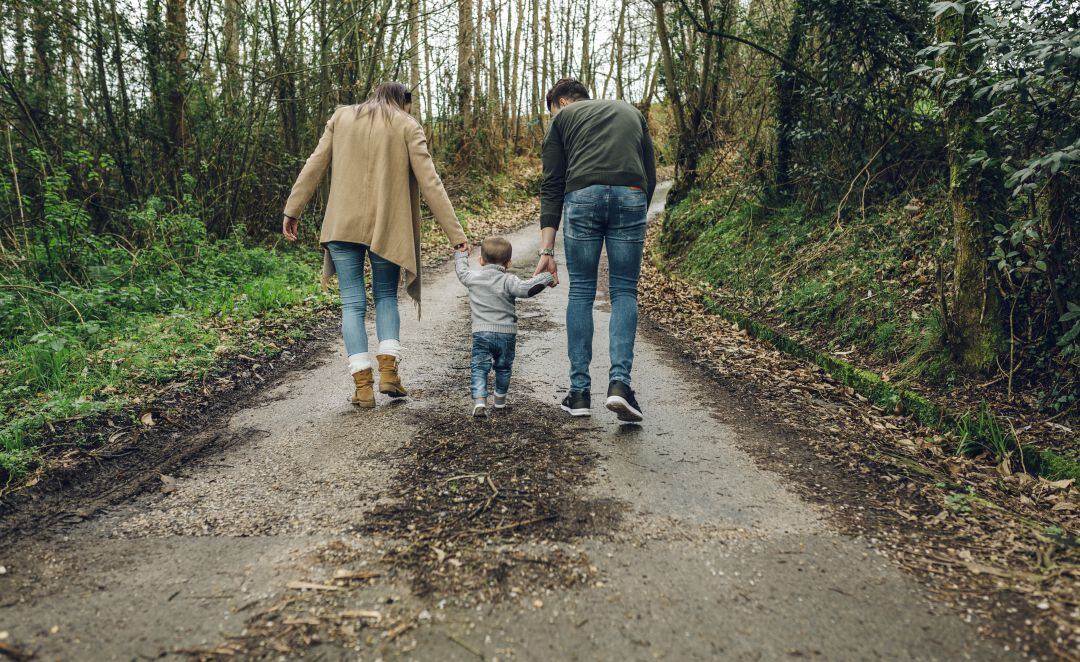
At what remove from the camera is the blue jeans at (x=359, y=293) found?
4762 millimetres

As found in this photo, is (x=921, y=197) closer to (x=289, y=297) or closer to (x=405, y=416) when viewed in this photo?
(x=405, y=416)

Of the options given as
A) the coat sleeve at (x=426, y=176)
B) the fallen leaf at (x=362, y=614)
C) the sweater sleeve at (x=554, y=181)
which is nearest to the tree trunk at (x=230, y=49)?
the coat sleeve at (x=426, y=176)

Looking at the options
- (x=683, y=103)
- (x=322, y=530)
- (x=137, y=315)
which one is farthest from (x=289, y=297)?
(x=683, y=103)

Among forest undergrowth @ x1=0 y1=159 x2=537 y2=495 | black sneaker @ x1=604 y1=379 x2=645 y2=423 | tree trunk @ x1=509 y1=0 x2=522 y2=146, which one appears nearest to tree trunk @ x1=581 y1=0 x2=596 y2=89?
tree trunk @ x1=509 y1=0 x2=522 y2=146

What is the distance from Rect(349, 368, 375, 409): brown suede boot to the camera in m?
4.66

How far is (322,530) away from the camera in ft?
9.48

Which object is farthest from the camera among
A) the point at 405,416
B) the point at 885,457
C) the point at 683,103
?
the point at 683,103

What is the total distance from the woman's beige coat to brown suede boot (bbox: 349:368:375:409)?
0.82 metres

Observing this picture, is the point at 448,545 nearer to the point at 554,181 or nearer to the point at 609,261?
the point at 609,261

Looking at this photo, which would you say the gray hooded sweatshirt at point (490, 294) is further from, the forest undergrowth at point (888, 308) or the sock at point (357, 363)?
the forest undergrowth at point (888, 308)

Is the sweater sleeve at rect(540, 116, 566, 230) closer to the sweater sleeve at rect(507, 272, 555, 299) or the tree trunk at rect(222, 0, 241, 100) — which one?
the sweater sleeve at rect(507, 272, 555, 299)

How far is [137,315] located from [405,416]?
3.95m

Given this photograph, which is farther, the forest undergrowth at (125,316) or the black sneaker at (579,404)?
the black sneaker at (579,404)

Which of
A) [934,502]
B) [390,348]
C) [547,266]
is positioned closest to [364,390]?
[390,348]
